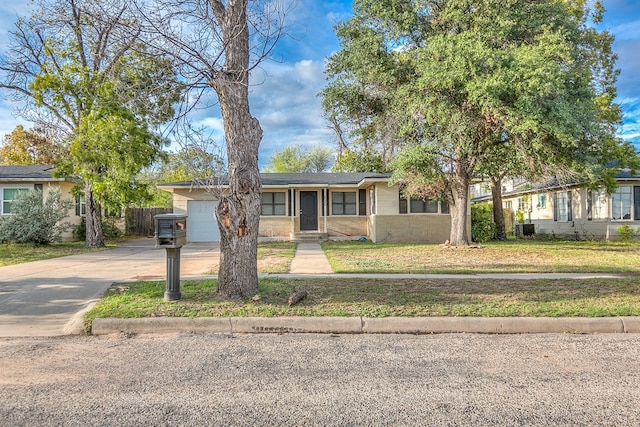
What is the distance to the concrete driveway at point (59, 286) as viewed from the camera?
18.3ft

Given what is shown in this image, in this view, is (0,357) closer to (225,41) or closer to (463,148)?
(225,41)

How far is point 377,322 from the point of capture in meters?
5.38

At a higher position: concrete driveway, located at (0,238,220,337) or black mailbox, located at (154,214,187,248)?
black mailbox, located at (154,214,187,248)

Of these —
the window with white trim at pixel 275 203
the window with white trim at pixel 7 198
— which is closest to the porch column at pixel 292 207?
the window with white trim at pixel 275 203

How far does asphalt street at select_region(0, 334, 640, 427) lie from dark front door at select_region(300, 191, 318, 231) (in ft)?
53.2

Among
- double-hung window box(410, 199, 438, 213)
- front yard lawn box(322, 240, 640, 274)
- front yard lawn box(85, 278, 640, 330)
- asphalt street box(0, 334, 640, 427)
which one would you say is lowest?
asphalt street box(0, 334, 640, 427)

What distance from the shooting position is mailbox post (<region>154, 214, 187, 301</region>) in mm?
6277

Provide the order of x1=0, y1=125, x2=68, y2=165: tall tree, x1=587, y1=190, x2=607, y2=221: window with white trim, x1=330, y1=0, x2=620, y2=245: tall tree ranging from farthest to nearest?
1. x1=0, y1=125, x2=68, y2=165: tall tree
2. x1=587, y1=190, x2=607, y2=221: window with white trim
3. x1=330, y1=0, x2=620, y2=245: tall tree

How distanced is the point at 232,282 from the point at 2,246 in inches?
608

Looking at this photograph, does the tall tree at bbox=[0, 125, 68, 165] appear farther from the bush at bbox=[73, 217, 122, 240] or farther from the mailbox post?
the mailbox post

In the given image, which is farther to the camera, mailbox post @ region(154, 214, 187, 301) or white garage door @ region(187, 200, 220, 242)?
white garage door @ region(187, 200, 220, 242)

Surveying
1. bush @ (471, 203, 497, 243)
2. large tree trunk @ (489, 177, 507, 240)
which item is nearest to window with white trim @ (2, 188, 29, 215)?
bush @ (471, 203, 497, 243)

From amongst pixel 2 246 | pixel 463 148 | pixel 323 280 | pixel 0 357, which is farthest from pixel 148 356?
pixel 2 246

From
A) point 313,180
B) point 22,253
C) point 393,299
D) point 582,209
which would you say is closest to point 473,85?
point 393,299
